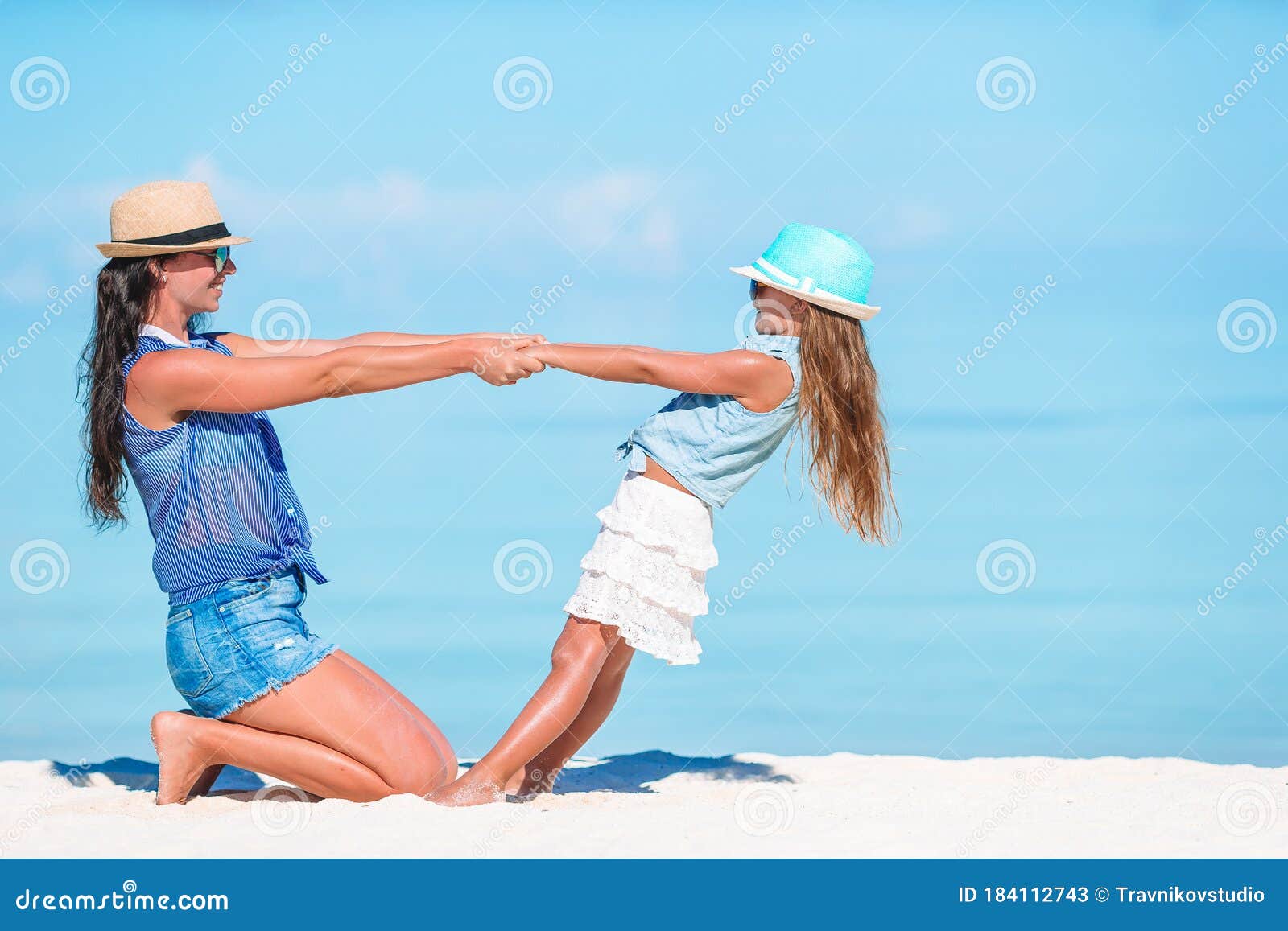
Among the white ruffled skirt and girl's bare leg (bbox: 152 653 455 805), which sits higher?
the white ruffled skirt

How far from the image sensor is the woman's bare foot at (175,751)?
5.49m

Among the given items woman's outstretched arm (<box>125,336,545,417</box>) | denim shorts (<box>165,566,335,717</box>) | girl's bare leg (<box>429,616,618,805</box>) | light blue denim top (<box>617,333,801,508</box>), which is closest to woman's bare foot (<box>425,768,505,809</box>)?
girl's bare leg (<box>429,616,618,805</box>)

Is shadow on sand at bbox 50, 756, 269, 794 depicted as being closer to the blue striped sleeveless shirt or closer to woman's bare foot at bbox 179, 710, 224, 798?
woman's bare foot at bbox 179, 710, 224, 798

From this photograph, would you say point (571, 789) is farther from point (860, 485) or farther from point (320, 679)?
point (860, 485)

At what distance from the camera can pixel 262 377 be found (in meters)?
5.38

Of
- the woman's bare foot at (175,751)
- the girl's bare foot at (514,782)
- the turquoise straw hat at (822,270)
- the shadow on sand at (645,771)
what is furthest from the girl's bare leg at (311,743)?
the turquoise straw hat at (822,270)

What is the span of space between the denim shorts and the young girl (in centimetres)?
75

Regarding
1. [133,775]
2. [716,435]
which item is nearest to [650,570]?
[716,435]

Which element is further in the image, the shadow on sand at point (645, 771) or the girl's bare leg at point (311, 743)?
the shadow on sand at point (645, 771)

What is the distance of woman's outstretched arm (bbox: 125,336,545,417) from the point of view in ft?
17.6

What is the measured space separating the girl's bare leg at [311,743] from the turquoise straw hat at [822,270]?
7.25ft

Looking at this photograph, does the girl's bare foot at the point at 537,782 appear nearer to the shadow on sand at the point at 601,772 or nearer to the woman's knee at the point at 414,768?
the shadow on sand at the point at 601,772

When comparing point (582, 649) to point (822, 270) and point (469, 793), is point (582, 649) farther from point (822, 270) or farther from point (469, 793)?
point (822, 270)

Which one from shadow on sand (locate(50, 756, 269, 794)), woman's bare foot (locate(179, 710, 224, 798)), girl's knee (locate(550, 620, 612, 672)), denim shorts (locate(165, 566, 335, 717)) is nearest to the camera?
denim shorts (locate(165, 566, 335, 717))
